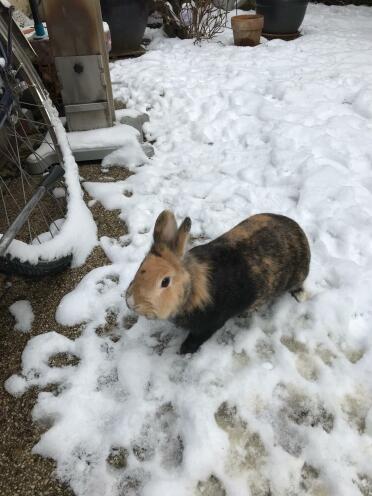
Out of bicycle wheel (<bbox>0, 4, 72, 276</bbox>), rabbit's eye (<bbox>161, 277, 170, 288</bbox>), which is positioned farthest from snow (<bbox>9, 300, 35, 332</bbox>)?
rabbit's eye (<bbox>161, 277, 170, 288</bbox>)

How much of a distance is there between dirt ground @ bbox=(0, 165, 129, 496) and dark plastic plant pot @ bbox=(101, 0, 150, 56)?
192 inches

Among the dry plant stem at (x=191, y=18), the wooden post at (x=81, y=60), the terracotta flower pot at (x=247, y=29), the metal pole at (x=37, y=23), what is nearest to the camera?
the wooden post at (x=81, y=60)

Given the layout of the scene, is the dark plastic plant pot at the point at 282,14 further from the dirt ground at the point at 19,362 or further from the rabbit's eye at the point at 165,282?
the rabbit's eye at the point at 165,282

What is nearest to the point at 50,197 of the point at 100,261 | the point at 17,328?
the point at 100,261

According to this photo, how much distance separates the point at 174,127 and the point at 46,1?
72.5 inches

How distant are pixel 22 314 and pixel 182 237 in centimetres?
131

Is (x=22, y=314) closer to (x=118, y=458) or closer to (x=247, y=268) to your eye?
(x=118, y=458)

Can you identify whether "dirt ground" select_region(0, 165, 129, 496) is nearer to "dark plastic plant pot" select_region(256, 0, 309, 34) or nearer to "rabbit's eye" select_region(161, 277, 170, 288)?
"rabbit's eye" select_region(161, 277, 170, 288)

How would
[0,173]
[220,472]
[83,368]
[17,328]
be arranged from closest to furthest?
[220,472], [83,368], [17,328], [0,173]

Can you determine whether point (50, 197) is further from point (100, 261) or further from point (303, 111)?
point (303, 111)

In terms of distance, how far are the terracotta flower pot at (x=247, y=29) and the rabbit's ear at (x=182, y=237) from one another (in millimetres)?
6463

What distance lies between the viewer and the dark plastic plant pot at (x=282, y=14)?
7.25 m

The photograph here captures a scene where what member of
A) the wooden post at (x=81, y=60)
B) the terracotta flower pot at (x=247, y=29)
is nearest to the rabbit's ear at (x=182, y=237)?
the wooden post at (x=81, y=60)

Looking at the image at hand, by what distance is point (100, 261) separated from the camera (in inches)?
112
